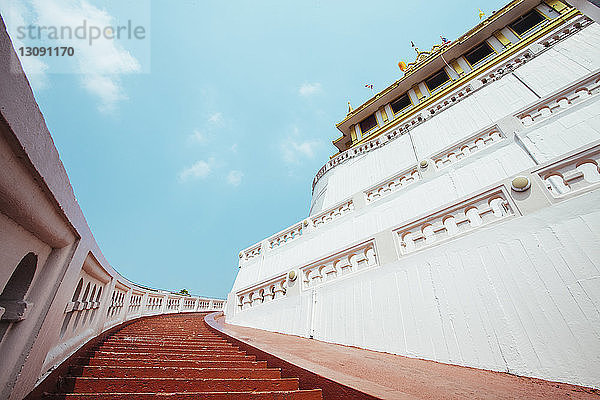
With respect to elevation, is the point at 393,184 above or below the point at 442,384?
above

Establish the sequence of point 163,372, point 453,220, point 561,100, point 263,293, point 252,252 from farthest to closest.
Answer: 1. point 252,252
2. point 263,293
3. point 561,100
4. point 453,220
5. point 163,372

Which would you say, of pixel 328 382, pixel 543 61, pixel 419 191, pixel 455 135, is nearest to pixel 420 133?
pixel 455 135

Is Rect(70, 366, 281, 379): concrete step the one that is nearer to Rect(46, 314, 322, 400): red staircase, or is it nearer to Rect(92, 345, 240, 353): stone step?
Rect(46, 314, 322, 400): red staircase

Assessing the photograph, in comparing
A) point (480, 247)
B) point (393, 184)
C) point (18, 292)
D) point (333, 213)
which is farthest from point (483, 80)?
point (18, 292)

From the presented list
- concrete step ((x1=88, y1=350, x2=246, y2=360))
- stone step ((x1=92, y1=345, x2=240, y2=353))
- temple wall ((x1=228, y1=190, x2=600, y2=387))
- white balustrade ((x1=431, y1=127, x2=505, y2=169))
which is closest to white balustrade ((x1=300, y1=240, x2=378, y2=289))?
temple wall ((x1=228, y1=190, x2=600, y2=387))

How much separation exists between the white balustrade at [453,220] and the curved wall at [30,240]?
3926mm

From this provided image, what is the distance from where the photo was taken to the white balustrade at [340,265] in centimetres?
428

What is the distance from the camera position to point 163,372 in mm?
1978

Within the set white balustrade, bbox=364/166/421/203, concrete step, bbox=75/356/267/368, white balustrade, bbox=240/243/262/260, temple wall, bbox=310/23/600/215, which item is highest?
temple wall, bbox=310/23/600/215

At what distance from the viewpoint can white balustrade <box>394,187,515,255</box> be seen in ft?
Result: 11.1

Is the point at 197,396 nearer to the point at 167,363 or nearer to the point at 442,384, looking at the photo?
the point at 167,363

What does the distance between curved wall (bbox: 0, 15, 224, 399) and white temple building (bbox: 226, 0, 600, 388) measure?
11.2 ft

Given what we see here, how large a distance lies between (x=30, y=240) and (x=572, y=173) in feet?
17.2

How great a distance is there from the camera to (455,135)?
26.4 feet
